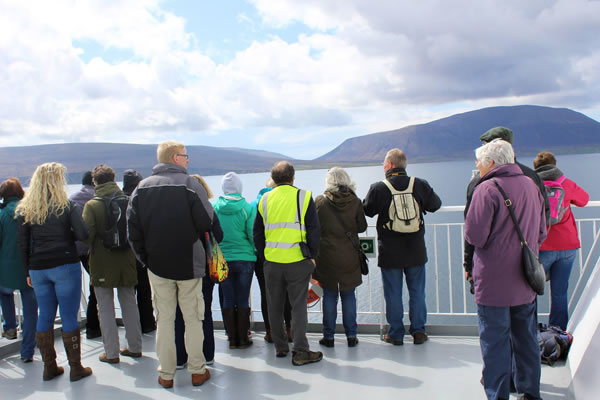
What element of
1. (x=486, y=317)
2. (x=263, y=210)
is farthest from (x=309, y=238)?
(x=486, y=317)

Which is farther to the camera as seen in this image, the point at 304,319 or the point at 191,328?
the point at 304,319

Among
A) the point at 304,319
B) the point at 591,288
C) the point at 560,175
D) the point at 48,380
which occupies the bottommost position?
the point at 48,380

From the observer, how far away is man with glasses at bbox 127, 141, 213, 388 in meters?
2.88

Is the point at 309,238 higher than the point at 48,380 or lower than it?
higher

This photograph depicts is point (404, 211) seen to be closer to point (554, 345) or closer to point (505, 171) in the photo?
point (505, 171)

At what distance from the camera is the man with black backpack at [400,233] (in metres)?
3.53

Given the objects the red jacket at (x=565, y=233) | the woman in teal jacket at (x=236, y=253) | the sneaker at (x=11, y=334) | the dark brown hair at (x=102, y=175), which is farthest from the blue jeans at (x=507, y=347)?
the sneaker at (x=11, y=334)

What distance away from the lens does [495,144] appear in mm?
2473

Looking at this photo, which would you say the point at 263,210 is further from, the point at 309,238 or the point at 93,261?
the point at 93,261

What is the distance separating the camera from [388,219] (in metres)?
3.56

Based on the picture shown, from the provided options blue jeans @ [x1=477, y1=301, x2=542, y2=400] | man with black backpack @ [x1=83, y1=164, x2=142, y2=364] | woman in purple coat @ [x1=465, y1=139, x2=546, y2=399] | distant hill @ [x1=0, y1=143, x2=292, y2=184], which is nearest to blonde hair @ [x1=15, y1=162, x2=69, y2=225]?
man with black backpack @ [x1=83, y1=164, x2=142, y2=364]

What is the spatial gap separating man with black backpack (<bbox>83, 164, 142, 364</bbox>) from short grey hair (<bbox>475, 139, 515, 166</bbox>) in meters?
2.54

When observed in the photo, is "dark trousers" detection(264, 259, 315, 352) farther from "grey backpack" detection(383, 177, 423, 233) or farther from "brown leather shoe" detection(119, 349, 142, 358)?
Result: "brown leather shoe" detection(119, 349, 142, 358)

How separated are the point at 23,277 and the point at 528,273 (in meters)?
3.70
